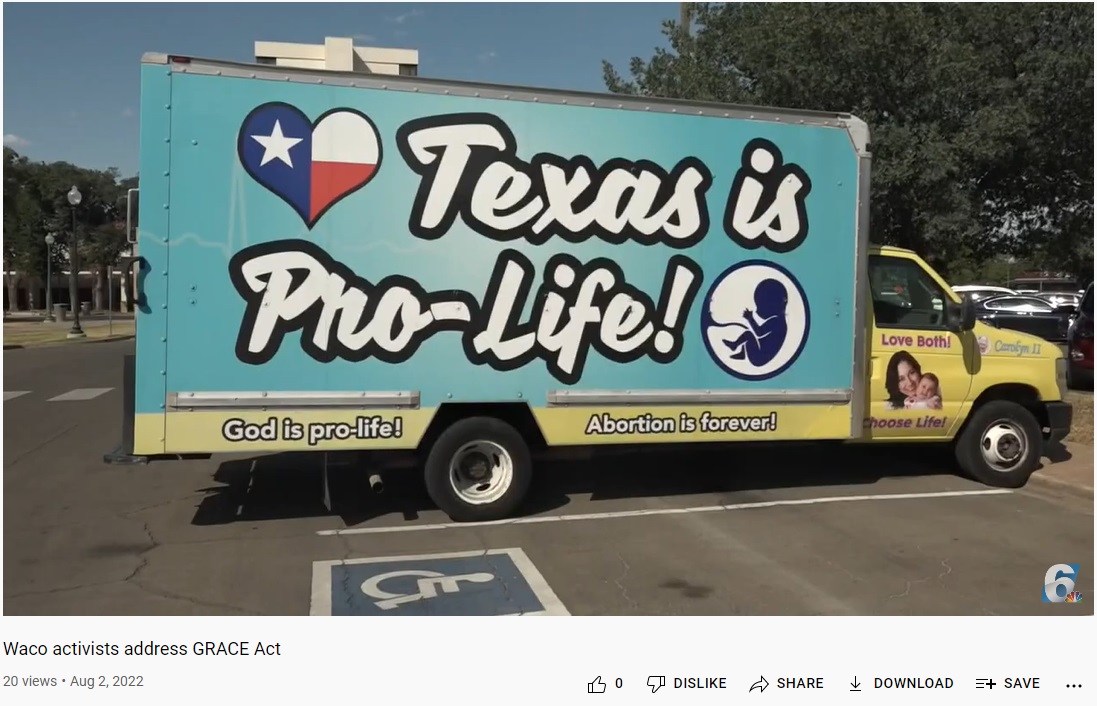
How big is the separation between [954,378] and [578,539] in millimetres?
3678

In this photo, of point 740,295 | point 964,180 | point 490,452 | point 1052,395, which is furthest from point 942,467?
point 964,180

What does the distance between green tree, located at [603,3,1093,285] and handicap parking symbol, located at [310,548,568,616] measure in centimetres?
742

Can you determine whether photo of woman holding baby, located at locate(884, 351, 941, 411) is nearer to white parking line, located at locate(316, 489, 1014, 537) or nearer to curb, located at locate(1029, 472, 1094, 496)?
white parking line, located at locate(316, 489, 1014, 537)

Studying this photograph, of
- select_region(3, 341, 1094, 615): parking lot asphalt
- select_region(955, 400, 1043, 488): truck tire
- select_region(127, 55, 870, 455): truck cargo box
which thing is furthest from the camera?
select_region(955, 400, 1043, 488): truck tire

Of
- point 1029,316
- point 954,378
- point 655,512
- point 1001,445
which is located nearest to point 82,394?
point 655,512

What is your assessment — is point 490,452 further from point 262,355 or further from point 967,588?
point 967,588

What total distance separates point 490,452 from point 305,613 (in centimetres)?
215

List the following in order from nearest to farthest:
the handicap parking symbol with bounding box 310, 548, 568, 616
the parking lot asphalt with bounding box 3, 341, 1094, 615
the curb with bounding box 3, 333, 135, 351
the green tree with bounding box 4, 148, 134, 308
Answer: the handicap parking symbol with bounding box 310, 548, 568, 616 < the parking lot asphalt with bounding box 3, 341, 1094, 615 < the curb with bounding box 3, 333, 135, 351 < the green tree with bounding box 4, 148, 134, 308

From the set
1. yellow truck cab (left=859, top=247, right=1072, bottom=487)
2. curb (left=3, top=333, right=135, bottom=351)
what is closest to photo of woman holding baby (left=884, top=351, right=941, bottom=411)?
yellow truck cab (left=859, top=247, right=1072, bottom=487)

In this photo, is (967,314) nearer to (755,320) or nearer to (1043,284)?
(755,320)

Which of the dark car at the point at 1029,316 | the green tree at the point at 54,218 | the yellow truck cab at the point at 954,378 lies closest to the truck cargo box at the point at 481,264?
the yellow truck cab at the point at 954,378

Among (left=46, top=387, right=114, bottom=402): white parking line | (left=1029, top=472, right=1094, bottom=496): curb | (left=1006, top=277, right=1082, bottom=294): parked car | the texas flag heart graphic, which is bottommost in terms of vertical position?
(left=46, top=387, right=114, bottom=402): white parking line

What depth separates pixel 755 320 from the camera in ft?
23.0

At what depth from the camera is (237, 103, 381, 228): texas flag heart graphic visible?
599 centimetres
